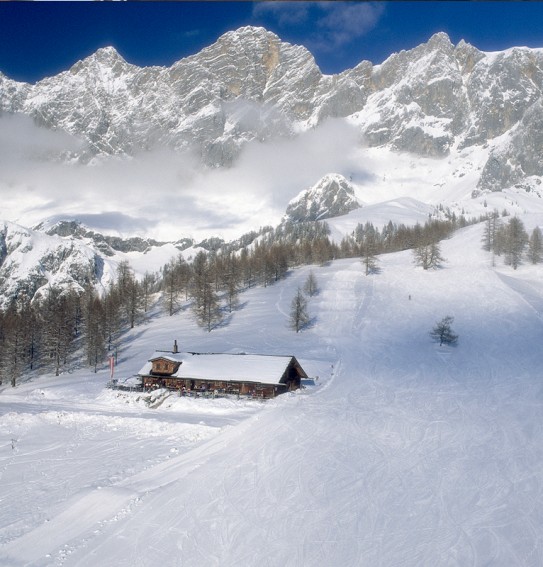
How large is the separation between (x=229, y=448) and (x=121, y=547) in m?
10.7

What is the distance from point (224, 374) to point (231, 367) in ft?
4.09

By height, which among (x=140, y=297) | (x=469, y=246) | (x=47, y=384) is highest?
(x=469, y=246)

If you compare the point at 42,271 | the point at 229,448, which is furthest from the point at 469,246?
the point at 42,271

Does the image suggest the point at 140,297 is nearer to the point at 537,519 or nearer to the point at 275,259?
the point at 275,259

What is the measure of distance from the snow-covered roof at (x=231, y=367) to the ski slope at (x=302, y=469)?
9.78 ft

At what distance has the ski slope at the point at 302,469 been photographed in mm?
16906

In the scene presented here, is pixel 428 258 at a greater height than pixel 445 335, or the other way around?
pixel 428 258

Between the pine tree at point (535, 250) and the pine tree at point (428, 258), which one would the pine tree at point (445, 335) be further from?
the pine tree at point (535, 250)

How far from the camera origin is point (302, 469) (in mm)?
23797

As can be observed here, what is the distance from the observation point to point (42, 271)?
19775 centimetres

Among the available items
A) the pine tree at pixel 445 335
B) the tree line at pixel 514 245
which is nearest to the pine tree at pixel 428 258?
the tree line at pixel 514 245

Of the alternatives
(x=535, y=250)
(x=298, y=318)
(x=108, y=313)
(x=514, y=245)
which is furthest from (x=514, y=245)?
(x=108, y=313)

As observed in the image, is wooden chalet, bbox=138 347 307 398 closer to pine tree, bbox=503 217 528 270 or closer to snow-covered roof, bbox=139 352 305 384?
snow-covered roof, bbox=139 352 305 384

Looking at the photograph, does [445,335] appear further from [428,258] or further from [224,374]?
[428,258]
